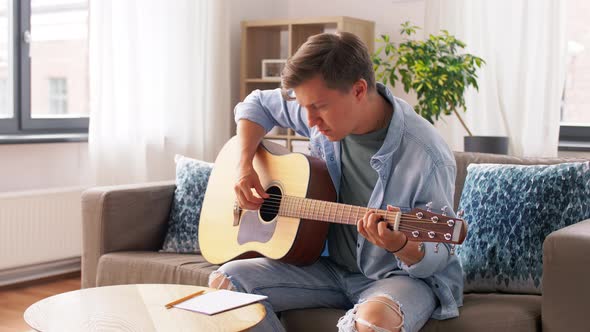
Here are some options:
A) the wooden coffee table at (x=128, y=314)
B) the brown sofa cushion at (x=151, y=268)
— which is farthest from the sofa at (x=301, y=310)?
the wooden coffee table at (x=128, y=314)

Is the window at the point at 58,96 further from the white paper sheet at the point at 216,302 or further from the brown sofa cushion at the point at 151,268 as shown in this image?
the white paper sheet at the point at 216,302

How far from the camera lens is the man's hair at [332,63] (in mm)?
2086

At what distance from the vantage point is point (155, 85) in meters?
4.42

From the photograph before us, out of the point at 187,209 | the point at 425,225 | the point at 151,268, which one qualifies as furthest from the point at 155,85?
the point at 425,225

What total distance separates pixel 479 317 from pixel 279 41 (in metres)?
3.17

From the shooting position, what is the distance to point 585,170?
2.41m

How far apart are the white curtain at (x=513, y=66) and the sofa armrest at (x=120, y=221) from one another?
1712mm

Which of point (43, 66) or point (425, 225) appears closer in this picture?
point (425, 225)

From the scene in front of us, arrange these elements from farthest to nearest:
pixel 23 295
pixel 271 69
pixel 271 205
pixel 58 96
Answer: pixel 271 69, pixel 58 96, pixel 23 295, pixel 271 205

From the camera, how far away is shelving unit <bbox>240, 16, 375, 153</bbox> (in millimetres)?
4539

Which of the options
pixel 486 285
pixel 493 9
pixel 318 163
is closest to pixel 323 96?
pixel 318 163

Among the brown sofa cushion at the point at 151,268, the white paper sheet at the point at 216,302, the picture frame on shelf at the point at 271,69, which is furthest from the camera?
the picture frame on shelf at the point at 271,69

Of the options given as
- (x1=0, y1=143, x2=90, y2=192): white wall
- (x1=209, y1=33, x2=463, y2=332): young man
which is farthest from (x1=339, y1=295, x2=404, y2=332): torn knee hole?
(x1=0, y1=143, x2=90, y2=192): white wall

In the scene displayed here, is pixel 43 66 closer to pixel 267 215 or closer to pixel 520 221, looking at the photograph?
pixel 267 215
